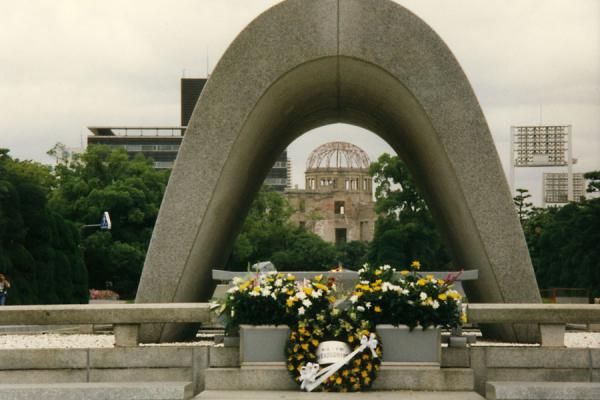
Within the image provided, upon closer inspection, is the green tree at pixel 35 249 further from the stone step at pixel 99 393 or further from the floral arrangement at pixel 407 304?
the floral arrangement at pixel 407 304

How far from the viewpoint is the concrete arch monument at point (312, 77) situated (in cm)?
1512

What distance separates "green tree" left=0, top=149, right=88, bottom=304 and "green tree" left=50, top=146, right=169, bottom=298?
443 inches

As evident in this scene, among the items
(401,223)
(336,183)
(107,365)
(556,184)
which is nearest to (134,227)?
(401,223)

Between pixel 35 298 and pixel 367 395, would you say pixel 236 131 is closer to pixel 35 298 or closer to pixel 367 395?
pixel 367 395

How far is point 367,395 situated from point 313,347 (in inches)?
32.6

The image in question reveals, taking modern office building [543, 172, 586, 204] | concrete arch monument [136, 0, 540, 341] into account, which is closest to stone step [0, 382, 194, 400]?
concrete arch monument [136, 0, 540, 341]

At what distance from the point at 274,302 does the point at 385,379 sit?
151cm

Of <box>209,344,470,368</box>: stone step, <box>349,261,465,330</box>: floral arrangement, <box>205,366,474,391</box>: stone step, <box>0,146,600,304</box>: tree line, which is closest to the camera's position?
<box>205,366,474,391</box>: stone step

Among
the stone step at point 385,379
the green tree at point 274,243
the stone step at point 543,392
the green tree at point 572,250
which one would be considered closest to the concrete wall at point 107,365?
the stone step at point 385,379

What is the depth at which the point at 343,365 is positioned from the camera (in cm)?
1128

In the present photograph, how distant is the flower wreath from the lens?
11.2 meters

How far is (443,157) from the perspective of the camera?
51.3 feet

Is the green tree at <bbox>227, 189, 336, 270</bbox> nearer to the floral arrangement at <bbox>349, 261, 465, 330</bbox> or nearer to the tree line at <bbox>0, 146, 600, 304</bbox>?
the tree line at <bbox>0, 146, 600, 304</bbox>

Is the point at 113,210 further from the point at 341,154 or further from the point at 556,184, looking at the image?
the point at 556,184
